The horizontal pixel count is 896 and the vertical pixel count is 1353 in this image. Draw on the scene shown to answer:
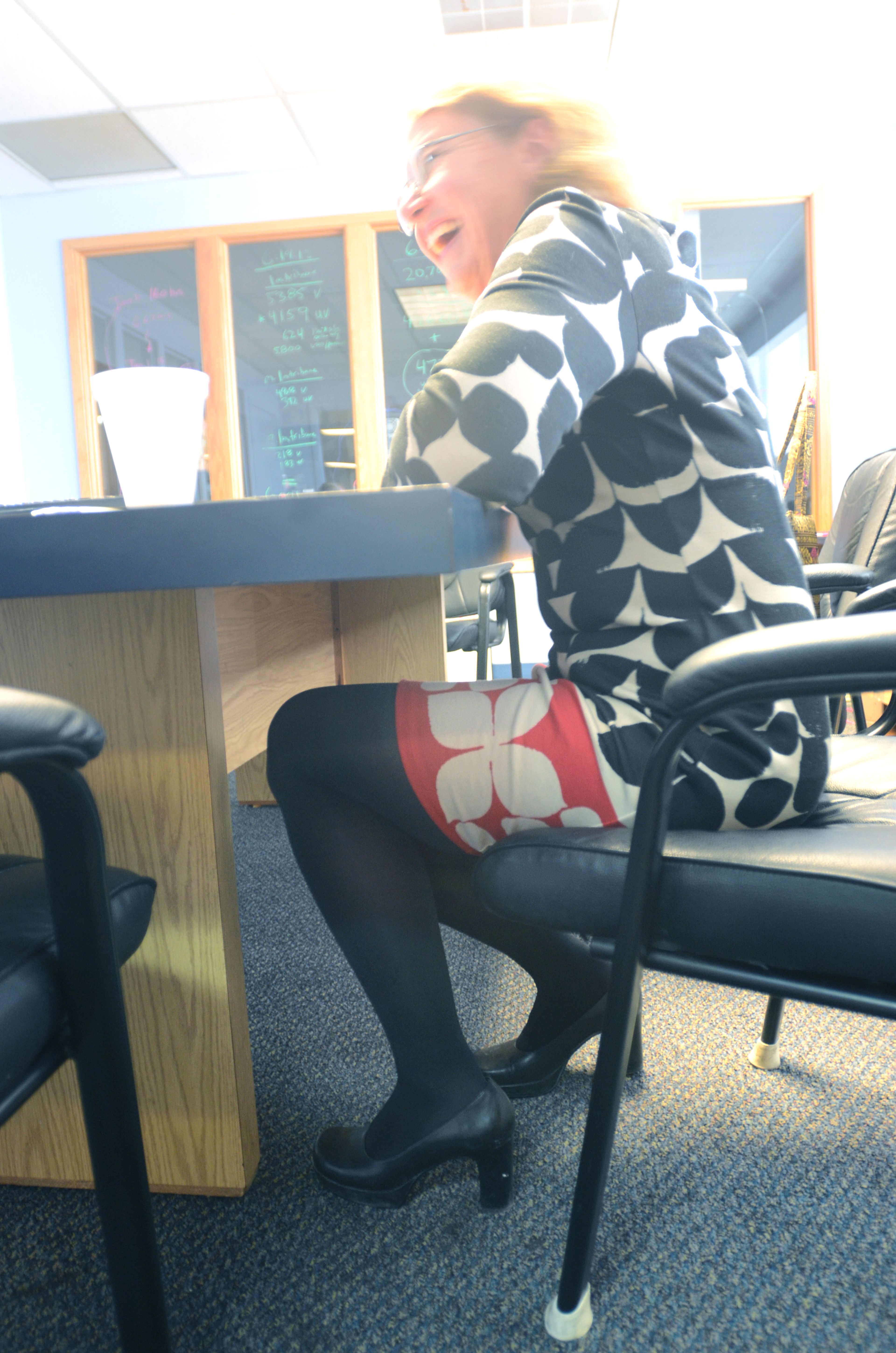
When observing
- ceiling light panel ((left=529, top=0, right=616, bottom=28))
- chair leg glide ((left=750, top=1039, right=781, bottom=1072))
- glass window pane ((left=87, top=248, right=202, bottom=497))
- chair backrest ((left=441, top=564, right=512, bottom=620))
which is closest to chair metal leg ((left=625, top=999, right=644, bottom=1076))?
chair leg glide ((left=750, top=1039, right=781, bottom=1072))

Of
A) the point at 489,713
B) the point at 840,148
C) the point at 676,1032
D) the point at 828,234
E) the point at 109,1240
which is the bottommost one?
the point at 676,1032

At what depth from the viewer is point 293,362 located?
156 inches

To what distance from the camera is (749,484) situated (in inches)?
24.0

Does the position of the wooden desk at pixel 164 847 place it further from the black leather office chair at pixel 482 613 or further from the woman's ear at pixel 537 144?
the black leather office chair at pixel 482 613

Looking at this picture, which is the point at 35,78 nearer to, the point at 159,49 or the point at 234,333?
the point at 159,49

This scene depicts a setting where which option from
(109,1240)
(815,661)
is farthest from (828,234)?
(109,1240)

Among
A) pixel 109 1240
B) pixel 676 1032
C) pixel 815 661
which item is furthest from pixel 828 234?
pixel 109 1240

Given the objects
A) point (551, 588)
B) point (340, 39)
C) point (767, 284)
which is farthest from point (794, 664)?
point (767, 284)

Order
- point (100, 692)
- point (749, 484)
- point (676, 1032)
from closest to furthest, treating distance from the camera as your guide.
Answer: point (749, 484), point (100, 692), point (676, 1032)

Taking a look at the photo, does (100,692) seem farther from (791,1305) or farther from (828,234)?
(828,234)

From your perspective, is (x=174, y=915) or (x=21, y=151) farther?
(x=21, y=151)

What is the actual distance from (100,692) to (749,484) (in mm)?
558

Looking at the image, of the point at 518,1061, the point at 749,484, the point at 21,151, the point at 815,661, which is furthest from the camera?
the point at 21,151

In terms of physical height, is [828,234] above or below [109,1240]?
above
